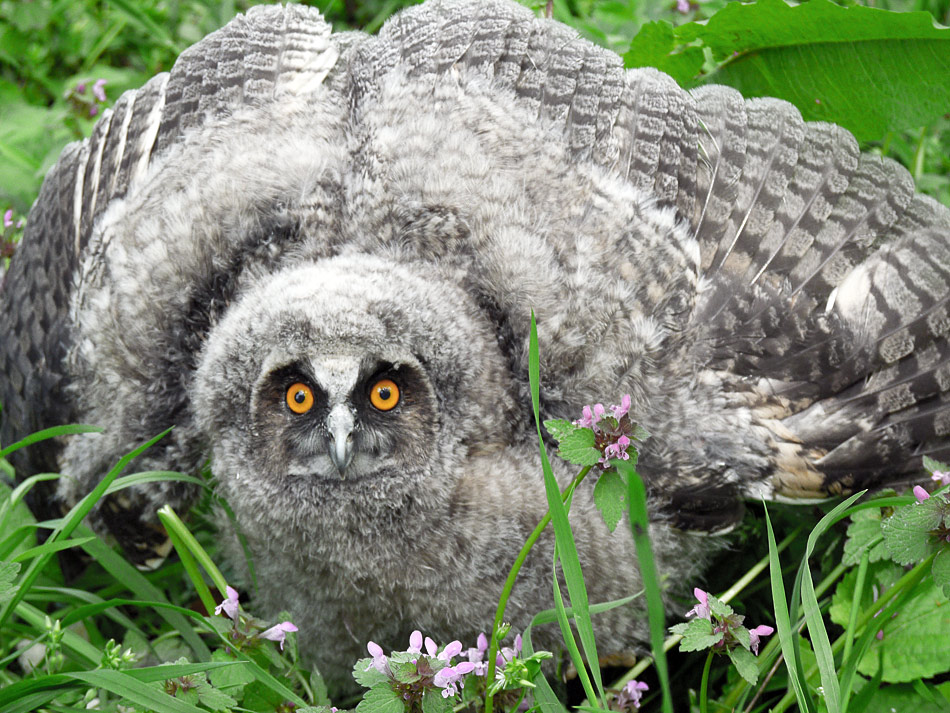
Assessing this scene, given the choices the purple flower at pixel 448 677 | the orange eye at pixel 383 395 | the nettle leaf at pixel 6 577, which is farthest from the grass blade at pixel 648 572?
the nettle leaf at pixel 6 577

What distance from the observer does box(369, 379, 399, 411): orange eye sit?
2.84 m

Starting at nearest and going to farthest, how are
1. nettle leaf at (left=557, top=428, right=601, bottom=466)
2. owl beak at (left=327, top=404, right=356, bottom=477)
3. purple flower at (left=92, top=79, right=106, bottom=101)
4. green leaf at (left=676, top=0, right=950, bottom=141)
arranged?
nettle leaf at (left=557, top=428, right=601, bottom=466) → owl beak at (left=327, top=404, right=356, bottom=477) → green leaf at (left=676, top=0, right=950, bottom=141) → purple flower at (left=92, top=79, right=106, bottom=101)

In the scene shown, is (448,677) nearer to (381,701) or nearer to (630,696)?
(381,701)

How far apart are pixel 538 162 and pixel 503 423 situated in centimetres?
83

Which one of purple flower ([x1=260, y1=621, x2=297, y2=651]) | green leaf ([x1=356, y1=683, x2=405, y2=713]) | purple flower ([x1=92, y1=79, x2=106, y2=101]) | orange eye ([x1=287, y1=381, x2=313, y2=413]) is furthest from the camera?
purple flower ([x1=92, y1=79, x2=106, y2=101])

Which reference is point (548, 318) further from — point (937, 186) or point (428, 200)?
point (937, 186)

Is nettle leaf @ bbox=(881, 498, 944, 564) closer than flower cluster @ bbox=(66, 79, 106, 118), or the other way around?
nettle leaf @ bbox=(881, 498, 944, 564)

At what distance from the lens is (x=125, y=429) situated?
321cm

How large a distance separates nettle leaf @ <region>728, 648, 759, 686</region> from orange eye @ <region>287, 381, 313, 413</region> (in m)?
1.31

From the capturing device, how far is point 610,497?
2191mm

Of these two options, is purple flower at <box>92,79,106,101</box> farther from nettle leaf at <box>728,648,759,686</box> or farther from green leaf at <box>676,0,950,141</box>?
nettle leaf at <box>728,648,759,686</box>

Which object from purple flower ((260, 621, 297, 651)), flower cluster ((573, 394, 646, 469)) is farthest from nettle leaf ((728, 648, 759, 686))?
purple flower ((260, 621, 297, 651))

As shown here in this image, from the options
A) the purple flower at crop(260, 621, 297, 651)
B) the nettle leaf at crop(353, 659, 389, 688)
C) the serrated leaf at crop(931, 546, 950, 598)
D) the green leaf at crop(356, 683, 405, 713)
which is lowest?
the purple flower at crop(260, 621, 297, 651)

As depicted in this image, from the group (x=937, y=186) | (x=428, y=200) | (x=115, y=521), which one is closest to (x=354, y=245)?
(x=428, y=200)
